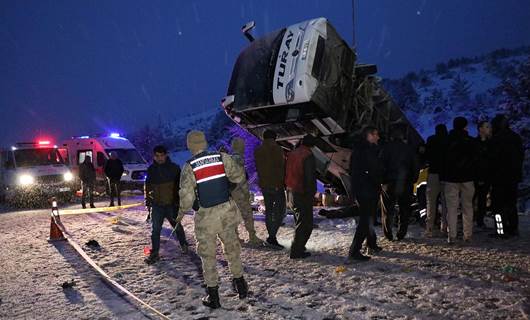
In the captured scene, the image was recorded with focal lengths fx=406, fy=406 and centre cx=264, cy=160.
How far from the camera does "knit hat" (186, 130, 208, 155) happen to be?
4.41 meters

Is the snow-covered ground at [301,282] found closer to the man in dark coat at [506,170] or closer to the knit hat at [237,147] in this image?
the man in dark coat at [506,170]

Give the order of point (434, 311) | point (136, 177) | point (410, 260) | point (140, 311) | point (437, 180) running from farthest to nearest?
point (136, 177) → point (437, 180) → point (410, 260) → point (140, 311) → point (434, 311)

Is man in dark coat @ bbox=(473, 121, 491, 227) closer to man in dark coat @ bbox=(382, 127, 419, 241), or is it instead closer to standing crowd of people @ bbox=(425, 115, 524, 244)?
standing crowd of people @ bbox=(425, 115, 524, 244)

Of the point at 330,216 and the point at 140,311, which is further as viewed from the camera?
the point at 330,216

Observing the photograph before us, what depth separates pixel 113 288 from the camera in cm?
505

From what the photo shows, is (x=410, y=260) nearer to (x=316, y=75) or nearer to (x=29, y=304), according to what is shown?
(x=316, y=75)

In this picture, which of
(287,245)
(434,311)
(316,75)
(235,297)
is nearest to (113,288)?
(235,297)

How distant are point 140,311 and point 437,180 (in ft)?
16.8

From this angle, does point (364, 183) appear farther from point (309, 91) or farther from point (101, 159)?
point (101, 159)

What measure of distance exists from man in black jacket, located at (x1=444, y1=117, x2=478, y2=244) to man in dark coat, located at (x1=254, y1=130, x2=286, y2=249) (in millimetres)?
2602

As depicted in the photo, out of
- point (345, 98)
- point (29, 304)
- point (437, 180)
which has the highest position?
point (345, 98)

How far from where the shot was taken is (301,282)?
193 inches

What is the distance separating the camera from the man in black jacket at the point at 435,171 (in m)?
6.54

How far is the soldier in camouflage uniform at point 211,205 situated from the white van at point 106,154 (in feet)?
48.4
